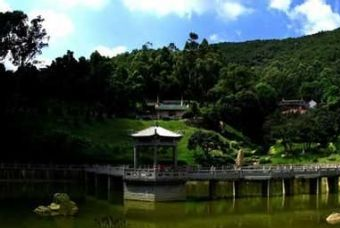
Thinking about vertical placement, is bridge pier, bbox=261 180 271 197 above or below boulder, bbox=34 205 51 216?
above

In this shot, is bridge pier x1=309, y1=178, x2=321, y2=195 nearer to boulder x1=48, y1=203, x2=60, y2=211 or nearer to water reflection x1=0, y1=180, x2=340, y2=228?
water reflection x1=0, y1=180, x2=340, y2=228

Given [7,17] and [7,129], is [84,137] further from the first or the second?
[7,17]

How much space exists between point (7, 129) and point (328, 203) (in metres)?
38.8

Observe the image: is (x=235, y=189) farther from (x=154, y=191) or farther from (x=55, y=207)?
(x=55, y=207)

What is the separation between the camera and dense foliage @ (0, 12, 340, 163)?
8569 centimetres

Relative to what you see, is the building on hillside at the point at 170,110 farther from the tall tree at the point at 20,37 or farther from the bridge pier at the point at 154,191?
the bridge pier at the point at 154,191

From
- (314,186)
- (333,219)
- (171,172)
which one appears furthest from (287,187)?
(333,219)

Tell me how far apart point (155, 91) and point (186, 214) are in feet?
246

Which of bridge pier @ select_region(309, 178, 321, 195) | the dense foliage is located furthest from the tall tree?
bridge pier @ select_region(309, 178, 321, 195)

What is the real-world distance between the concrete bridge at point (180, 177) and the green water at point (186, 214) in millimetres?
1736

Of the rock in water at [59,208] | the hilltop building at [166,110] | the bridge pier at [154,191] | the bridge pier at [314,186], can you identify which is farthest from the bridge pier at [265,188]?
the hilltop building at [166,110]

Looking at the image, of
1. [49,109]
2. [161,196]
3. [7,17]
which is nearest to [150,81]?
[49,109]

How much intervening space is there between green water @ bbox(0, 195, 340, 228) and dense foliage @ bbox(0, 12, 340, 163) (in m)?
26.5

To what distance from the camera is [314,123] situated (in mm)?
90125
